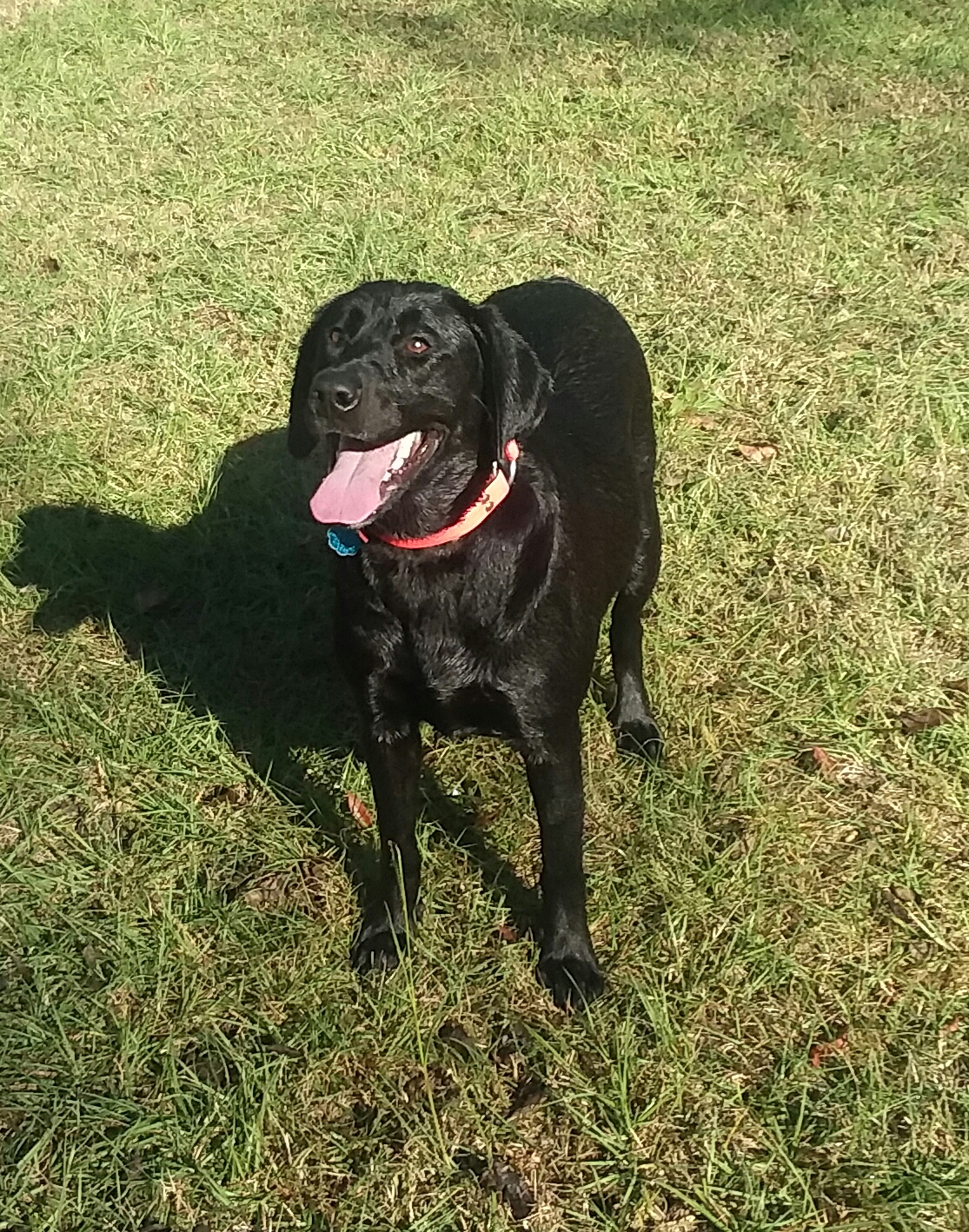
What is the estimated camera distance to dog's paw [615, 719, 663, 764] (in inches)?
139

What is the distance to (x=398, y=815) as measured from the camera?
2.93m

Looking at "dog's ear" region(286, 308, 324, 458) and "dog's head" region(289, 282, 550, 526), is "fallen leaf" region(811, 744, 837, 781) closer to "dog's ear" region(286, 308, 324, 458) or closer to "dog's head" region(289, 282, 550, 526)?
"dog's head" region(289, 282, 550, 526)

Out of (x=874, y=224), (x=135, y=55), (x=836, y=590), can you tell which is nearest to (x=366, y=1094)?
(x=836, y=590)

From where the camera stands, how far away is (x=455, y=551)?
2564 millimetres

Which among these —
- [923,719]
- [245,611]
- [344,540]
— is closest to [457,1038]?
[344,540]

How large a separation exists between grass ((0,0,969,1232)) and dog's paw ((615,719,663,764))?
0.08 metres

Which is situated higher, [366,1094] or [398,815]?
[398,815]

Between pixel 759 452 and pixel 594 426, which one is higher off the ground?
pixel 594 426

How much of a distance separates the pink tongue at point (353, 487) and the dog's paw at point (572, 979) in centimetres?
126

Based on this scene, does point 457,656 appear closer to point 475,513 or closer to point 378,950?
point 475,513

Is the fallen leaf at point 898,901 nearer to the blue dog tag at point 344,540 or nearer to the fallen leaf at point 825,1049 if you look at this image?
the fallen leaf at point 825,1049

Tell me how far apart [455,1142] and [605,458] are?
5.69 feet

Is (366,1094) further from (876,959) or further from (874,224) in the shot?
(874,224)

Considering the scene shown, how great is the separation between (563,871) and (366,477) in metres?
1.08
